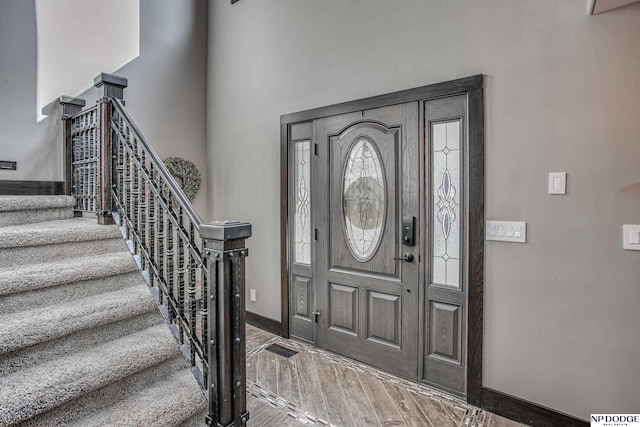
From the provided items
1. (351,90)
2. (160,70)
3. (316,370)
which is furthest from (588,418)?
(160,70)

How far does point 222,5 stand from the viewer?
407 centimetres

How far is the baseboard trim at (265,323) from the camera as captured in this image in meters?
3.53

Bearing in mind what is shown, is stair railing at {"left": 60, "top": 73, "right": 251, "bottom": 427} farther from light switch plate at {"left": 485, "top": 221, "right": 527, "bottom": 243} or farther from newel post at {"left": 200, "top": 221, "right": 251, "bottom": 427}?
light switch plate at {"left": 485, "top": 221, "right": 527, "bottom": 243}

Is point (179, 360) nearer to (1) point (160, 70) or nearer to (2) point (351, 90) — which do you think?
(2) point (351, 90)

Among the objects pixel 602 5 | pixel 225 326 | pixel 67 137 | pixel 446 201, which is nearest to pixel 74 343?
pixel 225 326

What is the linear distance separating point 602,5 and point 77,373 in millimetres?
3196

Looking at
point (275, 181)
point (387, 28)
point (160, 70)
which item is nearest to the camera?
point (387, 28)

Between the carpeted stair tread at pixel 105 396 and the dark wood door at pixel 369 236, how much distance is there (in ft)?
4.94

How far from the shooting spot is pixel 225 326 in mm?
1628

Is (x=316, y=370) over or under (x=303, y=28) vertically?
under

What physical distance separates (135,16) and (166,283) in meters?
3.18

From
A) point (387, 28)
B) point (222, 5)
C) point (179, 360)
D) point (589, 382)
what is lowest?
point (589, 382)

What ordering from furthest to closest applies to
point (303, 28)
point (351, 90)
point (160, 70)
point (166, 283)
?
1. point (160, 70)
2. point (303, 28)
3. point (351, 90)
4. point (166, 283)

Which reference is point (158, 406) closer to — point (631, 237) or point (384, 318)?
point (384, 318)
